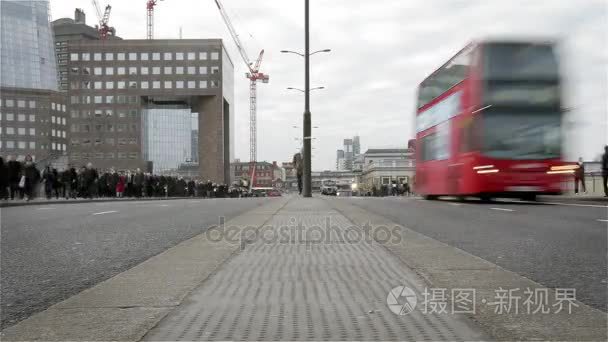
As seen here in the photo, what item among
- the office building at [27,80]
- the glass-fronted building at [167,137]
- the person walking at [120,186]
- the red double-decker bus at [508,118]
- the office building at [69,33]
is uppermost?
the office building at [69,33]

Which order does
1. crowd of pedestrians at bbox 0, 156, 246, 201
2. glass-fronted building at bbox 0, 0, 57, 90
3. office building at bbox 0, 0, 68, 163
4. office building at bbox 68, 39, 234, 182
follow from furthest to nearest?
office building at bbox 0, 0, 68, 163
glass-fronted building at bbox 0, 0, 57, 90
office building at bbox 68, 39, 234, 182
crowd of pedestrians at bbox 0, 156, 246, 201

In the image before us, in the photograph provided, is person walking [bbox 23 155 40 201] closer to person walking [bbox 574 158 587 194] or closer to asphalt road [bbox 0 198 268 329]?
asphalt road [bbox 0 198 268 329]

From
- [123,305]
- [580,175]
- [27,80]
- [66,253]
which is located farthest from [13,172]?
[27,80]

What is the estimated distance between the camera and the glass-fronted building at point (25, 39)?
116 meters

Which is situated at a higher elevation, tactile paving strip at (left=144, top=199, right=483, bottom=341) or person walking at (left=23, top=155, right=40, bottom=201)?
person walking at (left=23, top=155, right=40, bottom=201)

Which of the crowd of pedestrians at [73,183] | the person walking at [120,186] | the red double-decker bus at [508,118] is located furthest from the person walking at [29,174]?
the red double-decker bus at [508,118]

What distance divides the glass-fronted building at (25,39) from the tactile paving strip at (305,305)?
126137mm

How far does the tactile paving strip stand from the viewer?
8.63ft

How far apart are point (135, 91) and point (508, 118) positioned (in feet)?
358

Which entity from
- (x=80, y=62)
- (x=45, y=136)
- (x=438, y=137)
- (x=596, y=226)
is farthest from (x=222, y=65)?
(x=596, y=226)

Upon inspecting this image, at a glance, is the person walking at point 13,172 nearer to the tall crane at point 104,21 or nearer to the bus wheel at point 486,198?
the bus wheel at point 486,198

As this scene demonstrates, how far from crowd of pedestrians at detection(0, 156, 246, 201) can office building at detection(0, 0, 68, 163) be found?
77.1 metres

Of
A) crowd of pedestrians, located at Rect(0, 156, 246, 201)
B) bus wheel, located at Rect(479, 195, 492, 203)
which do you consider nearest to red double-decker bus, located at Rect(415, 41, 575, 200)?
bus wheel, located at Rect(479, 195, 492, 203)

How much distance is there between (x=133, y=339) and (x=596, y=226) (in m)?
7.30
